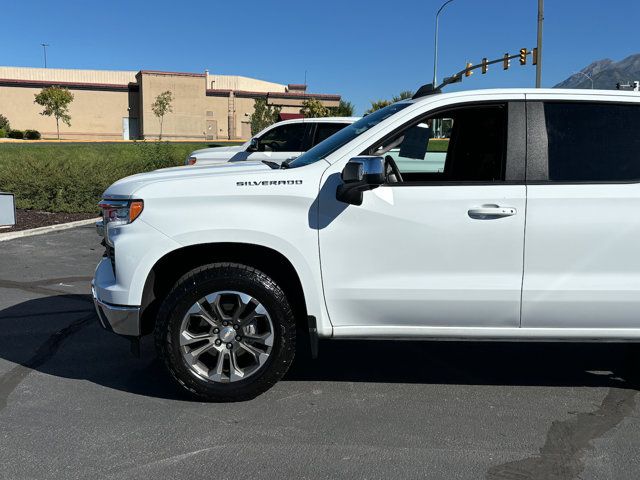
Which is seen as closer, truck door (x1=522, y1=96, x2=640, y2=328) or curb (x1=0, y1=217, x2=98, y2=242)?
truck door (x1=522, y1=96, x2=640, y2=328)

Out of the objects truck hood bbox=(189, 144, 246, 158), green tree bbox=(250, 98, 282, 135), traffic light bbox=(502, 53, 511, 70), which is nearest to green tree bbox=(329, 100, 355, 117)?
green tree bbox=(250, 98, 282, 135)

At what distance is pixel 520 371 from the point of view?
474 cm

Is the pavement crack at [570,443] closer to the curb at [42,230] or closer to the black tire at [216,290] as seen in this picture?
the black tire at [216,290]

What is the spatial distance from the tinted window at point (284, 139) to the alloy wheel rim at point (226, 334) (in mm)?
9170

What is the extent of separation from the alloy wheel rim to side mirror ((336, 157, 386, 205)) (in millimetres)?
867

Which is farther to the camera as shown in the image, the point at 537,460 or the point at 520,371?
the point at 520,371

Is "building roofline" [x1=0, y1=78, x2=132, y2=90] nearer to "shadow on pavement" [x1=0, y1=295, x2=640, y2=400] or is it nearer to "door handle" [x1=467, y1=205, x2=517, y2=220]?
"shadow on pavement" [x1=0, y1=295, x2=640, y2=400]

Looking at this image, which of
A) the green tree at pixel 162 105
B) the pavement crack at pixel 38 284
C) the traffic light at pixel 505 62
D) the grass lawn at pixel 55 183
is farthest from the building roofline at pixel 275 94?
the pavement crack at pixel 38 284

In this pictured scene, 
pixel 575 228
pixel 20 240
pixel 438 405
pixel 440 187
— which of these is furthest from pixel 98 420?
pixel 20 240

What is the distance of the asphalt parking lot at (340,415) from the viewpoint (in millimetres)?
3295

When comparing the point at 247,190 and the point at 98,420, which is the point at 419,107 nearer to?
the point at 247,190

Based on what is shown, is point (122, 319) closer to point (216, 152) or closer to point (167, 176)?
point (167, 176)

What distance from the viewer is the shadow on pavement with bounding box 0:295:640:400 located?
452cm

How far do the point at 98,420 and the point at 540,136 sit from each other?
3208 mm
